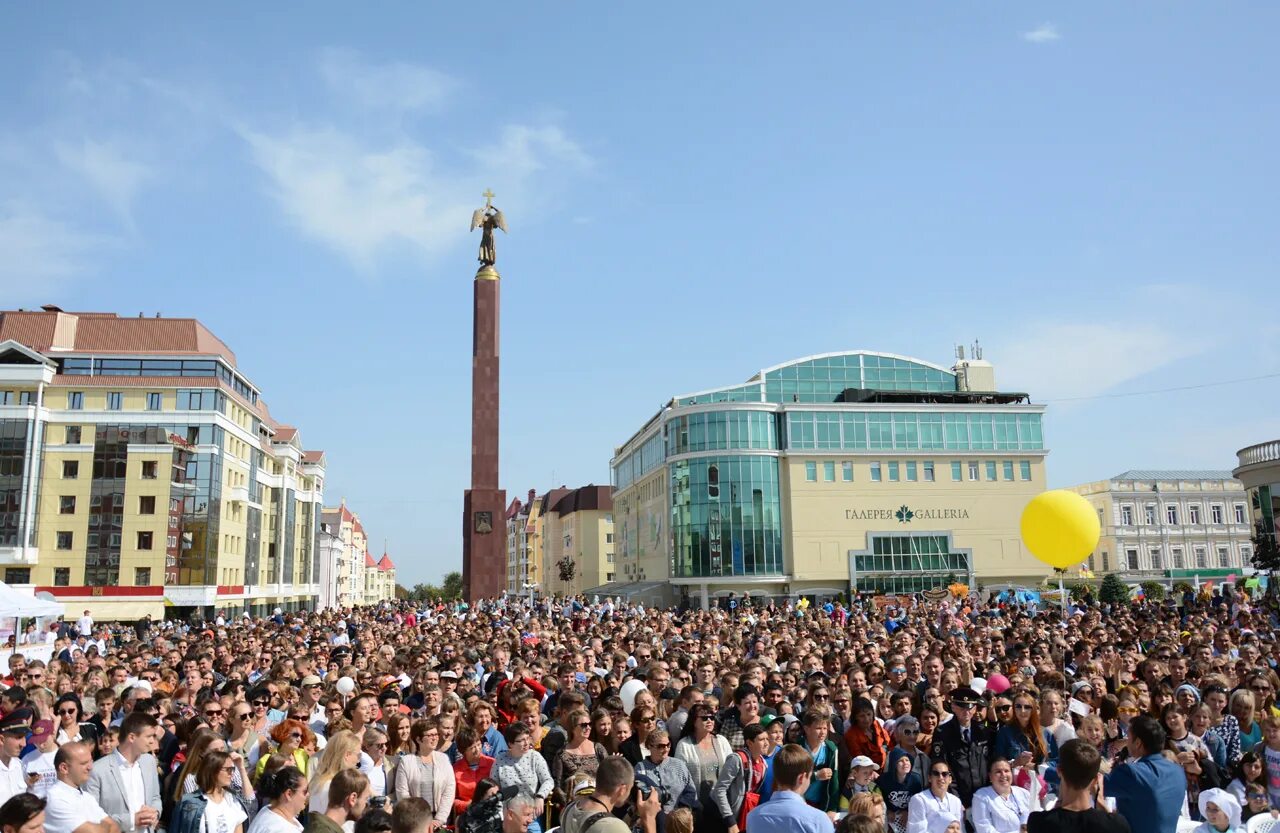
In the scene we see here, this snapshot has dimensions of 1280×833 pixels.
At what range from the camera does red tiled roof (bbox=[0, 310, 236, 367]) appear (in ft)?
163

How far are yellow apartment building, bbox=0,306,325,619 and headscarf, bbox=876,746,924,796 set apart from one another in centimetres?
4842

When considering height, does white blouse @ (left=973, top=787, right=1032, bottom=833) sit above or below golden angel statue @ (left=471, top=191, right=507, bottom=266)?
below

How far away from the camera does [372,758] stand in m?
6.66

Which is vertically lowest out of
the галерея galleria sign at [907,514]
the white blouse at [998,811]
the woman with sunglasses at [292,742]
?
the white blouse at [998,811]

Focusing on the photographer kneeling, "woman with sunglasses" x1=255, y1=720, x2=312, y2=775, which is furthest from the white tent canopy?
the photographer kneeling

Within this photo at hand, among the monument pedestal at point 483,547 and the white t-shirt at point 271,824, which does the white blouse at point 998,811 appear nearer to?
the white t-shirt at point 271,824

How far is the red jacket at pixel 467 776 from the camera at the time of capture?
6.83 m

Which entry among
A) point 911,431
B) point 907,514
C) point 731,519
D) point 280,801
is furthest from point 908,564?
point 280,801

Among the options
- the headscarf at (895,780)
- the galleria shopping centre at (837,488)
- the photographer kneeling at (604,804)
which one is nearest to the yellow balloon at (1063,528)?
the headscarf at (895,780)

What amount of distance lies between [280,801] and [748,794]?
306 centimetres

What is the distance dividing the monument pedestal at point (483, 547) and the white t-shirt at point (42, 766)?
109 ft

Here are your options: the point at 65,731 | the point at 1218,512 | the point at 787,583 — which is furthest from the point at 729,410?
the point at 65,731

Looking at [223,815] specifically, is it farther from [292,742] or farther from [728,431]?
[728,431]

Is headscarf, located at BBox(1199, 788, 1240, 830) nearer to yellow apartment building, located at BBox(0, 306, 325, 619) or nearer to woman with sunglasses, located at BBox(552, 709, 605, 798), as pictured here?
woman with sunglasses, located at BBox(552, 709, 605, 798)
